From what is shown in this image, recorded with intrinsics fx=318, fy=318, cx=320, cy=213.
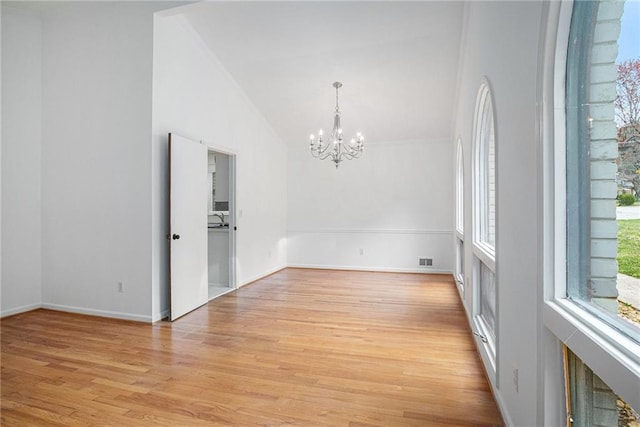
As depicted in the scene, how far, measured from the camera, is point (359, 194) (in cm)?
668

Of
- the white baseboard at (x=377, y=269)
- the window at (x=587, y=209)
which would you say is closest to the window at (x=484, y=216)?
the window at (x=587, y=209)

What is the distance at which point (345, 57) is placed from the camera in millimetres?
4309

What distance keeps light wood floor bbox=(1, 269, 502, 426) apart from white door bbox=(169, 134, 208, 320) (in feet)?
0.78

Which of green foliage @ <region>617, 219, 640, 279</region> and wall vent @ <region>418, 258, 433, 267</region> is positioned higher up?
green foliage @ <region>617, 219, 640, 279</region>

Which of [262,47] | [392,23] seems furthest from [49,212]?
[392,23]

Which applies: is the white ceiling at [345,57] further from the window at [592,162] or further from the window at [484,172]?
the window at [592,162]

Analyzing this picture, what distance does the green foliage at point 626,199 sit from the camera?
892mm

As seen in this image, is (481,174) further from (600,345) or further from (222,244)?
(222,244)

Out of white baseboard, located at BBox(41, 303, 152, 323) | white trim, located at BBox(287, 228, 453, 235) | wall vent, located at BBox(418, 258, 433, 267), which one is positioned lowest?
white baseboard, located at BBox(41, 303, 152, 323)

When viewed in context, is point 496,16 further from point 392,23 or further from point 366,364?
point 366,364

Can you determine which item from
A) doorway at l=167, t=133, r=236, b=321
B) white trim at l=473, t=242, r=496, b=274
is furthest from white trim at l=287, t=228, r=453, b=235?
white trim at l=473, t=242, r=496, b=274

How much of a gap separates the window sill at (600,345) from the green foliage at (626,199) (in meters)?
0.36

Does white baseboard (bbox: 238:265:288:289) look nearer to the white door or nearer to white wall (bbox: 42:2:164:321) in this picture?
the white door

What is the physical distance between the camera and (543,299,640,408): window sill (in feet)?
2.45
